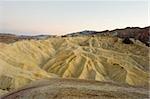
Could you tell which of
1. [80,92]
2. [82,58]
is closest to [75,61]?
[82,58]

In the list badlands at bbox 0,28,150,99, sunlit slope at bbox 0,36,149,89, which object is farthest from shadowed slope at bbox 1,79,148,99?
sunlit slope at bbox 0,36,149,89

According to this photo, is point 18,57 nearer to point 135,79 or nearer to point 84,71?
point 84,71

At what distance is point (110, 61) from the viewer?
25938 millimetres

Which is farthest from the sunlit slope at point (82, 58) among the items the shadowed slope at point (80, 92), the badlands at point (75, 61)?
the shadowed slope at point (80, 92)

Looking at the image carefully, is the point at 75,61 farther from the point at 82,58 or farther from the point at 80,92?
the point at 80,92

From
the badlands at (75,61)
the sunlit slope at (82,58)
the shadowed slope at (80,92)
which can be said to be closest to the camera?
the shadowed slope at (80,92)

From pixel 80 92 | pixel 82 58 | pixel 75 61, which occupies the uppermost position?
pixel 80 92

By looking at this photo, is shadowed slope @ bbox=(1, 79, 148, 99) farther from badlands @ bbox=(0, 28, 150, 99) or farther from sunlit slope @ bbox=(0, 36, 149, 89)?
sunlit slope @ bbox=(0, 36, 149, 89)

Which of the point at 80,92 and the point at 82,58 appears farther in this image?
the point at 82,58

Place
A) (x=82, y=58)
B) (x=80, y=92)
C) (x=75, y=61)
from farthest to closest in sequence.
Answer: (x=82, y=58), (x=75, y=61), (x=80, y=92)

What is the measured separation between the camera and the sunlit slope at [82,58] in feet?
76.1

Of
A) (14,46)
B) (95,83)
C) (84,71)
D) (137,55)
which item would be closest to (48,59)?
(14,46)

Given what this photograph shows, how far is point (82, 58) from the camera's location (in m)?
26.0

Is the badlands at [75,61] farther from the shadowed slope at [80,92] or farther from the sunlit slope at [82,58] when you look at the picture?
the shadowed slope at [80,92]
